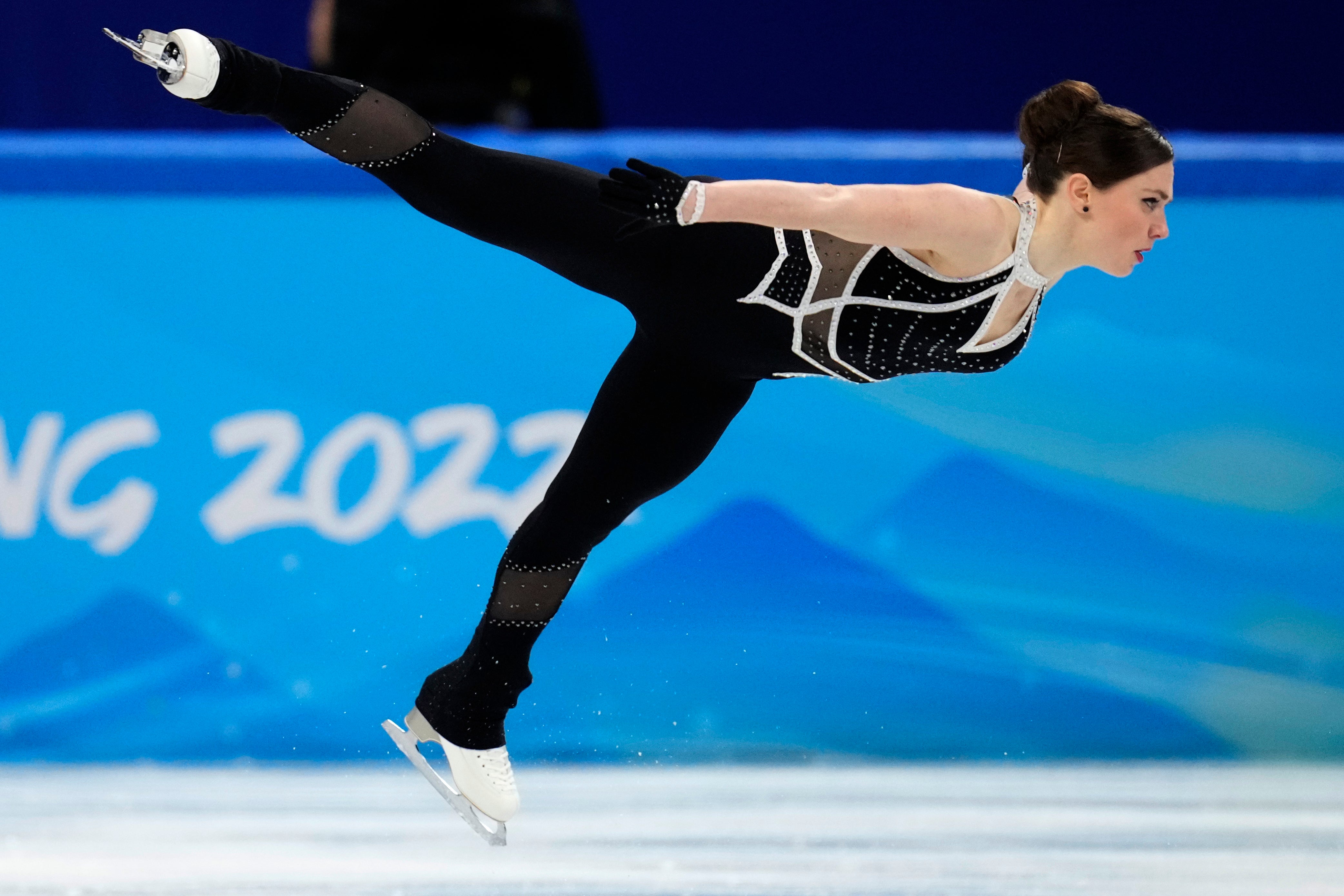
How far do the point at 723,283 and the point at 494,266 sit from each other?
110 centimetres

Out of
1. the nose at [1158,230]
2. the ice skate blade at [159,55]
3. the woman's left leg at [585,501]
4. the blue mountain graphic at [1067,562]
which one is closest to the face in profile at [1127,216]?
the nose at [1158,230]

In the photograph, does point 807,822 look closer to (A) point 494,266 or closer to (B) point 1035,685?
(B) point 1035,685

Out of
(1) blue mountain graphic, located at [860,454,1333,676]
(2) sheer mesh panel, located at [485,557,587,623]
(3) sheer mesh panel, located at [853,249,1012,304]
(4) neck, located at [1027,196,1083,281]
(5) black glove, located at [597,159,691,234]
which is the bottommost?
(2) sheer mesh panel, located at [485,557,587,623]

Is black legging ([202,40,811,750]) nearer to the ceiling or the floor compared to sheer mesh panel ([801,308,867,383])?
nearer to the floor

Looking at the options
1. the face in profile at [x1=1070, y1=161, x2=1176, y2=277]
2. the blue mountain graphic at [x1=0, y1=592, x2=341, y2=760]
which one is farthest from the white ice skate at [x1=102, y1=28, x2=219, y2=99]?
the blue mountain graphic at [x1=0, y1=592, x2=341, y2=760]

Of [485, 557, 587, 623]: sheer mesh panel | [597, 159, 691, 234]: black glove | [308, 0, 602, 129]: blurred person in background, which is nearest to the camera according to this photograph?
[597, 159, 691, 234]: black glove

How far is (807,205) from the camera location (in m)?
1.99

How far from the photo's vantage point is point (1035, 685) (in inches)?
134

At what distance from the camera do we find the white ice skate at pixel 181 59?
207cm

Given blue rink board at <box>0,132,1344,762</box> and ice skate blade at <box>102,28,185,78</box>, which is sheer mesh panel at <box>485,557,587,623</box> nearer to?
blue rink board at <box>0,132,1344,762</box>

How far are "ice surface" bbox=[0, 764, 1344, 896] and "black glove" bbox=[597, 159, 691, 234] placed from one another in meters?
1.10

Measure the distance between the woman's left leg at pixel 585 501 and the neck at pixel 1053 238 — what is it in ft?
1.69

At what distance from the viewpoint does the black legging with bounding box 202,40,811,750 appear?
2.21m

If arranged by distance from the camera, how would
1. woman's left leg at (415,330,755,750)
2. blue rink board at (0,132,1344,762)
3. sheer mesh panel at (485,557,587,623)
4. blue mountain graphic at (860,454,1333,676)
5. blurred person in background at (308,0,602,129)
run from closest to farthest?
woman's left leg at (415,330,755,750) → sheer mesh panel at (485,557,587,623) → blue rink board at (0,132,1344,762) → blue mountain graphic at (860,454,1333,676) → blurred person in background at (308,0,602,129)
